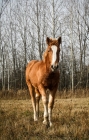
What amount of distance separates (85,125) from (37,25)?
22.3 metres

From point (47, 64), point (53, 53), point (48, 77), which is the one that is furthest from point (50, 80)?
point (53, 53)

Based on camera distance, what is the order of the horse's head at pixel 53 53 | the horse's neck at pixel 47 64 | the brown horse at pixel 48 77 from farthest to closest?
the horse's neck at pixel 47 64 < the brown horse at pixel 48 77 < the horse's head at pixel 53 53

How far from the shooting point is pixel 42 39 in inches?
1181

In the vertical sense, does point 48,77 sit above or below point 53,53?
below

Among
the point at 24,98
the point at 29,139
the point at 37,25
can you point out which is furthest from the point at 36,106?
the point at 37,25

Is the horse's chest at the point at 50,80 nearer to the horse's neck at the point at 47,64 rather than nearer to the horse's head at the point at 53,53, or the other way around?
the horse's neck at the point at 47,64

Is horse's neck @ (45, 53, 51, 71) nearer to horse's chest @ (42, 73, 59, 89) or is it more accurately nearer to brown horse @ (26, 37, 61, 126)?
brown horse @ (26, 37, 61, 126)

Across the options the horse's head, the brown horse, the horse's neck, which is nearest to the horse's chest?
the brown horse

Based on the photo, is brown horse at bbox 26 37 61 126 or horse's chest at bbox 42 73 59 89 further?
horse's chest at bbox 42 73 59 89

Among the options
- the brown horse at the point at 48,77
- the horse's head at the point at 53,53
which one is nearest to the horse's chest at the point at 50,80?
the brown horse at the point at 48,77

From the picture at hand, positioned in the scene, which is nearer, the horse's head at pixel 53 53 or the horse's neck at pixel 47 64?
the horse's head at pixel 53 53

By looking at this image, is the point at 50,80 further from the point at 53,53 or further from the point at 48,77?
the point at 53,53

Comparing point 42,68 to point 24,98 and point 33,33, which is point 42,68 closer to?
point 24,98

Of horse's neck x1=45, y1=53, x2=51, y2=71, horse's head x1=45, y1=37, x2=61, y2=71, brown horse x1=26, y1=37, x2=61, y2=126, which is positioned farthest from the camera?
horse's neck x1=45, y1=53, x2=51, y2=71
